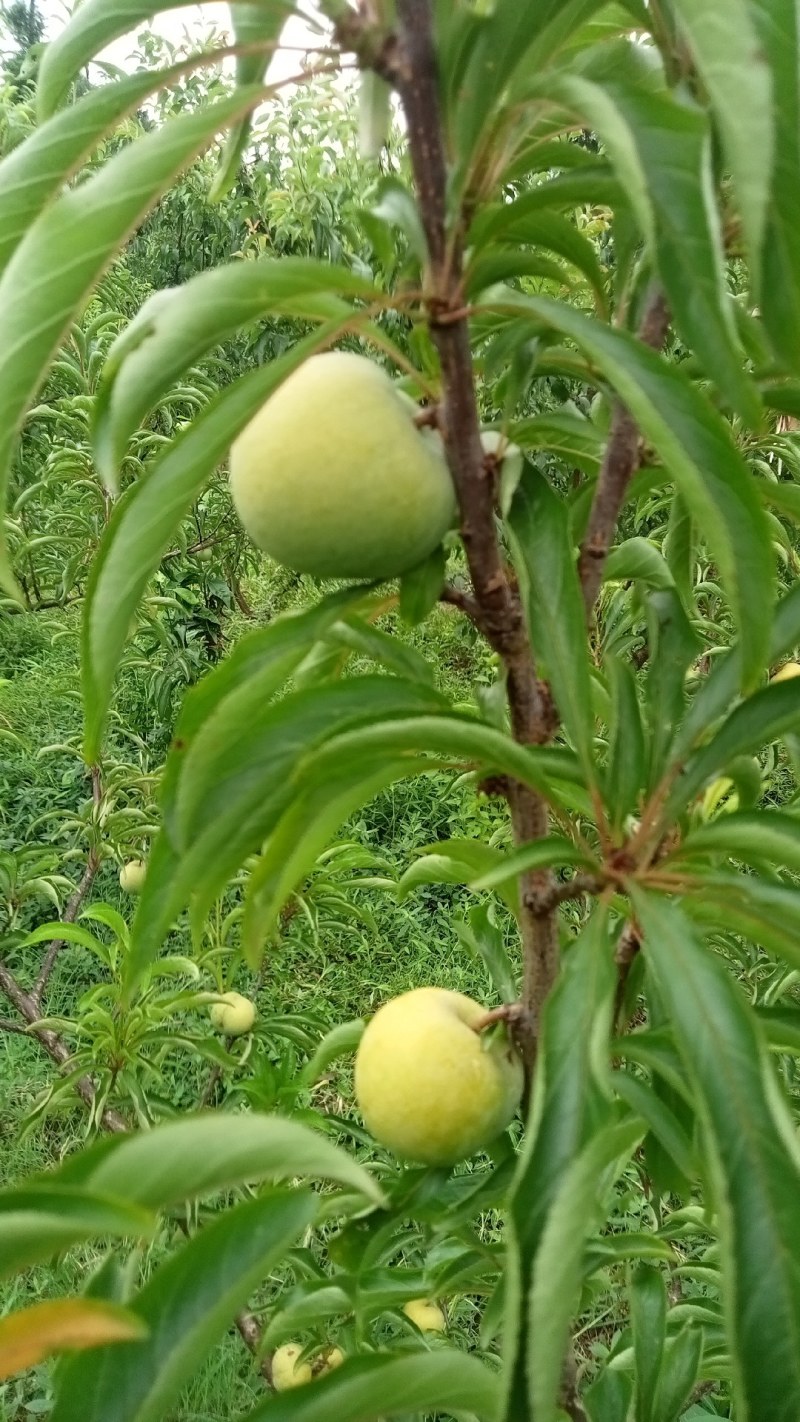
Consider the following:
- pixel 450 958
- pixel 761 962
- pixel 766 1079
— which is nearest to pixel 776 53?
pixel 766 1079

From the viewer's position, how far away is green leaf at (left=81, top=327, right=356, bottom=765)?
0.50m

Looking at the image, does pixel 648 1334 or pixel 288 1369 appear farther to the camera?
pixel 288 1369

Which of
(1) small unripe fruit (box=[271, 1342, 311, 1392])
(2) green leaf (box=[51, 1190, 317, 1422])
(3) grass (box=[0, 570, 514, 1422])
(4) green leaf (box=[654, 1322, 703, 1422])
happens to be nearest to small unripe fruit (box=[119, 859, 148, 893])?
(3) grass (box=[0, 570, 514, 1422])

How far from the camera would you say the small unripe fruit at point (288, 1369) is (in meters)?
1.30

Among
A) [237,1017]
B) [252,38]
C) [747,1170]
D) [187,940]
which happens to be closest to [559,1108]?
[747,1170]

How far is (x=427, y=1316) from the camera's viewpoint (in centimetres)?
141

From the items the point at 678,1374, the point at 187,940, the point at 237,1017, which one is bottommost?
the point at 187,940

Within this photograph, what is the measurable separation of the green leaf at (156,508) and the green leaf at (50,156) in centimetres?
14

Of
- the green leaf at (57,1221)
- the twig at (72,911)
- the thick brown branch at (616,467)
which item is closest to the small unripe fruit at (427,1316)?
the twig at (72,911)

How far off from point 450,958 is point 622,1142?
2.39m

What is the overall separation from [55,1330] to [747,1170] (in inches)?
11.8

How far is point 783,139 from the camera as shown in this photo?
42cm

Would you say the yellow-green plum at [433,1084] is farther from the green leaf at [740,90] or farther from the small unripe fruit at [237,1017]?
the small unripe fruit at [237,1017]

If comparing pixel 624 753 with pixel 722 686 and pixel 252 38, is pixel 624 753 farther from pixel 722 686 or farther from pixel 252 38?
pixel 252 38
